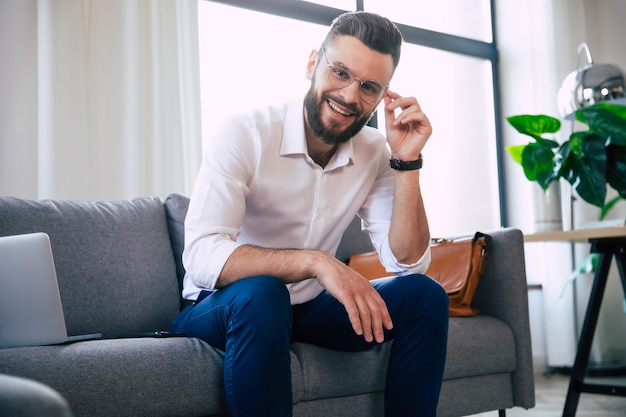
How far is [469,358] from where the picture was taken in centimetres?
207

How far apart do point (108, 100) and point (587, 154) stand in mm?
1992

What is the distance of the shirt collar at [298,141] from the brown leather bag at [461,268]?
0.63 meters

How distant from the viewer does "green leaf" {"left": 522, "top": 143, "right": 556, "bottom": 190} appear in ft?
10.5

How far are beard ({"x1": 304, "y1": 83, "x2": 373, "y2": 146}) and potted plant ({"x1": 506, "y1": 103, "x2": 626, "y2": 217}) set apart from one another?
64.8 inches

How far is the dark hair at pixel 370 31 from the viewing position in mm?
1697

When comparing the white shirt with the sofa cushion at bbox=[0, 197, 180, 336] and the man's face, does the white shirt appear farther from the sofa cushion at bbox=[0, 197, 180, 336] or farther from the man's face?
the sofa cushion at bbox=[0, 197, 180, 336]

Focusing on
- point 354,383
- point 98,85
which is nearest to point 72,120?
point 98,85

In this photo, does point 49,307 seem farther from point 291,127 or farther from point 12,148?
point 12,148

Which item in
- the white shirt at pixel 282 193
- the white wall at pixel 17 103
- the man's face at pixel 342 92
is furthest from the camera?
the white wall at pixel 17 103

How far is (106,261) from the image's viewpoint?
1983mm

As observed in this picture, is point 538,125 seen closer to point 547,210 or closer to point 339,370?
point 547,210

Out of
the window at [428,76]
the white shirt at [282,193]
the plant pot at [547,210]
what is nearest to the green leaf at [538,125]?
the plant pot at [547,210]

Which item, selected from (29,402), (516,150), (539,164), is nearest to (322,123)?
(29,402)

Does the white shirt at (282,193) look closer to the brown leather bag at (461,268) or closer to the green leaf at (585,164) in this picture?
the brown leather bag at (461,268)
